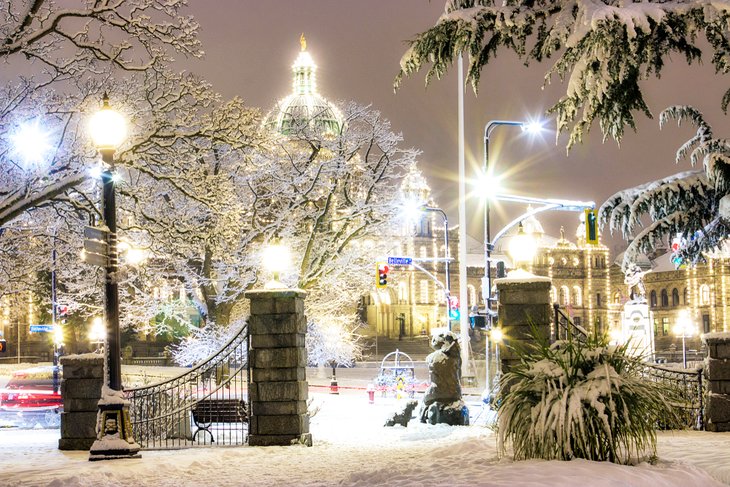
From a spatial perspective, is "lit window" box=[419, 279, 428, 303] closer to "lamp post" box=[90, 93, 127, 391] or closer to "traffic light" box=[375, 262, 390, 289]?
"traffic light" box=[375, 262, 390, 289]

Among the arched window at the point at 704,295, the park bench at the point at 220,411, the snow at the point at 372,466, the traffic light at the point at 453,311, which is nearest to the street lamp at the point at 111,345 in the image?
the snow at the point at 372,466

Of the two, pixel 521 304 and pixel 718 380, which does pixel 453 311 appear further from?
pixel 521 304

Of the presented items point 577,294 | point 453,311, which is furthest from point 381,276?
point 577,294

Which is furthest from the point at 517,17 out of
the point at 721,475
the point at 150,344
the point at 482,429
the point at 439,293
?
the point at 439,293

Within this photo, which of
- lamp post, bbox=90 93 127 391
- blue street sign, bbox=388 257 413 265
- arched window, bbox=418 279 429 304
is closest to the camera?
lamp post, bbox=90 93 127 391

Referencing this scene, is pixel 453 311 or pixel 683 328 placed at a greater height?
pixel 453 311

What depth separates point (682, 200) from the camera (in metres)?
22.3

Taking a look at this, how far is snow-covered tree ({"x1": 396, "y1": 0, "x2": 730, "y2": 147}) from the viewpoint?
11000mm

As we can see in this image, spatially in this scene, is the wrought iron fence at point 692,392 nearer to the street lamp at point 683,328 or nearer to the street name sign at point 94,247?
the street lamp at point 683,328

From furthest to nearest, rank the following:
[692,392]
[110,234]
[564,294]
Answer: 1. [564,294]
2. [692,392]
3. [110,234]

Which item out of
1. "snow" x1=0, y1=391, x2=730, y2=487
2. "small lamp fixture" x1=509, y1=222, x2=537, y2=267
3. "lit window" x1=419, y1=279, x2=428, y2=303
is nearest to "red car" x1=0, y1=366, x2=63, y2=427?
"snow" x1=0, y1=391, x2=730, y2=487

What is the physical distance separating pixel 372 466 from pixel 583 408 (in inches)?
146

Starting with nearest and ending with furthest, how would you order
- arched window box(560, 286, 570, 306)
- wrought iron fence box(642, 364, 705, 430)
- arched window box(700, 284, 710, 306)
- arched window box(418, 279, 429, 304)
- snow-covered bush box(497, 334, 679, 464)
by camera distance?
snow-covered bush box(497, 334, 679, 464) < wrought iron fence box(642, 364, 705, 430) < arched window box(418, 279, 429, 304) < arched window box(700, 284, 710, 306) < arched window box(560, 286, 570, 306)

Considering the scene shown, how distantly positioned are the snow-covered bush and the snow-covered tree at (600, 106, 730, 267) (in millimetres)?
10161
